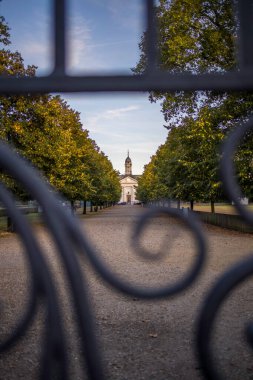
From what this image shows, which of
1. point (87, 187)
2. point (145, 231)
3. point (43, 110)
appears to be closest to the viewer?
point (145, 231)

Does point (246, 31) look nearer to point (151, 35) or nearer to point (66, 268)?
point (151, 35)

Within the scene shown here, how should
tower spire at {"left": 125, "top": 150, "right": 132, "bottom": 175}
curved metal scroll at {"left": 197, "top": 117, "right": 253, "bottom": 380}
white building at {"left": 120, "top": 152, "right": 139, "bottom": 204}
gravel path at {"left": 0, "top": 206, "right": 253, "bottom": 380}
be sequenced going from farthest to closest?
tower spire at {"left": 125, "top": 150, "right": 132, "bottom": 175}
white building at {"left": 120, "top": 152, "right": 139, "bottom": 204}
gravel path at {"left": 0, "top": 206, "right": 253, "bottom": 380}
curved metal scroll at {"left": 197, "top": 117, "right": 253, "bottom": 380}

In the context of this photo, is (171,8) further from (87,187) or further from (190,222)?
(190,222)

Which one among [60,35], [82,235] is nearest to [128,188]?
[60,35]

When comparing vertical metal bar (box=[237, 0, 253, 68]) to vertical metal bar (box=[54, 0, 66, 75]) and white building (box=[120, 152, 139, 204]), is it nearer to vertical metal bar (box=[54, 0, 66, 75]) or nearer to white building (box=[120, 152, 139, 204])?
vertical metal bar (box=[54, 0, 66, 75])

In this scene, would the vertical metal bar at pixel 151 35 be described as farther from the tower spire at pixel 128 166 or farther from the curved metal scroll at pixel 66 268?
the tower spire at pixel 128 166

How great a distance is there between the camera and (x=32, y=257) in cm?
108

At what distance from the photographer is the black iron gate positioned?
106 cm

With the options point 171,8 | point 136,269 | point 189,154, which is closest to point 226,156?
point 136,269

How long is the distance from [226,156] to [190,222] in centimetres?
19

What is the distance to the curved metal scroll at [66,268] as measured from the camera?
1.07 m

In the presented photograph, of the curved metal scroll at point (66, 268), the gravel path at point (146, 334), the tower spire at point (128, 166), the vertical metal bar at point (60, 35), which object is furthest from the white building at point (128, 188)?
the curved metal scroll at point (66, 268)

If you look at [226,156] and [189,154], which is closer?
[226,156]

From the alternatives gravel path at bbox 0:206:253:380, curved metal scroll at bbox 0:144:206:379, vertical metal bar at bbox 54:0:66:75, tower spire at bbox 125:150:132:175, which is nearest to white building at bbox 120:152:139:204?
tower spire at bbox 125:150:132:175
